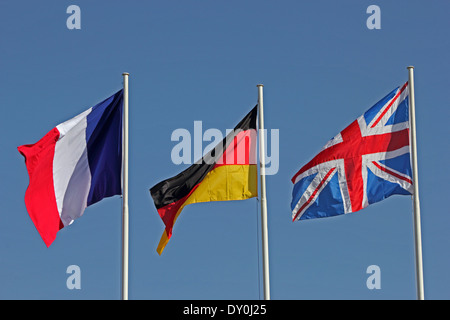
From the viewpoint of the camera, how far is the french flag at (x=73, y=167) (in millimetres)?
31844

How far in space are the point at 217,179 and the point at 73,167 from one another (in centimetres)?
518

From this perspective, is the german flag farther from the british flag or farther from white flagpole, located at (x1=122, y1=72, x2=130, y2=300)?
the british flag

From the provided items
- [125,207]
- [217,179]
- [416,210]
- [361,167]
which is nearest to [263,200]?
[217,179]

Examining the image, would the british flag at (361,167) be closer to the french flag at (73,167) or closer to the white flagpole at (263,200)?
the white flagpole at (263,200)

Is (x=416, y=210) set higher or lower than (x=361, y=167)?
lower

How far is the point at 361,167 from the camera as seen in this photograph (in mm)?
32094

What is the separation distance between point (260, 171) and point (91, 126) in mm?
6324

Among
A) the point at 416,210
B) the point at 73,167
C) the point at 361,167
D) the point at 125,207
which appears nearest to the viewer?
the point at 416,210

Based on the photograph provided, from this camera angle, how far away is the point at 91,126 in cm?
3266

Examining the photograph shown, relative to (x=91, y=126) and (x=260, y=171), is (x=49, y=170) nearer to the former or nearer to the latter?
(x=91, y=126)

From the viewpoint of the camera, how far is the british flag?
31.8m

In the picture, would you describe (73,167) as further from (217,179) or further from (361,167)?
(361,167)

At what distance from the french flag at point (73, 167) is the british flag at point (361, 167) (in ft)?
22.3
